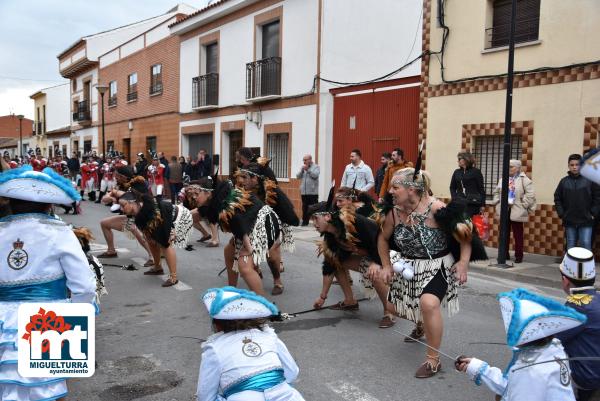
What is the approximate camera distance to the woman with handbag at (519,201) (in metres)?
9.20

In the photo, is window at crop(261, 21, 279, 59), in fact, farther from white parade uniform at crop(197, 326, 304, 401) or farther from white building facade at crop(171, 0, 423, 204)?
white parade uniform at crop(197, 326, 304, 401)

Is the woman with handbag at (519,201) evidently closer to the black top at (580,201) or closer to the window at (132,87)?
the black top at (580,201)

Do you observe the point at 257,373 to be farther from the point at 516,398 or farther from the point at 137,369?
the point at 137,369

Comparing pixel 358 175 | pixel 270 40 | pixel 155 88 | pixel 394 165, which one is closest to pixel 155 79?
pixel 155 88

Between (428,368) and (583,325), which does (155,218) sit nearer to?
(428,368)

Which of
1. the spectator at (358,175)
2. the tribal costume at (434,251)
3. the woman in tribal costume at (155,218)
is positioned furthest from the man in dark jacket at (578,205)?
the woman in tribal costume at (155,218)

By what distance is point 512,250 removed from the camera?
10469 millimetres

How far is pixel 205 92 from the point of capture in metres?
20.9

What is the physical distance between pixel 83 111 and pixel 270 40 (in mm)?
21163

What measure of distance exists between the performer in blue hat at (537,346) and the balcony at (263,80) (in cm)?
1476

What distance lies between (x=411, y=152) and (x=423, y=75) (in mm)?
1840

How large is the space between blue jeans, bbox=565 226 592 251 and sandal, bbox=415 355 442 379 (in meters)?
5.15

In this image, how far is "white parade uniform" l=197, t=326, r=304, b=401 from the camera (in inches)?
100

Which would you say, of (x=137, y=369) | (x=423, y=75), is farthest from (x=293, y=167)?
(x=137, y=369)
